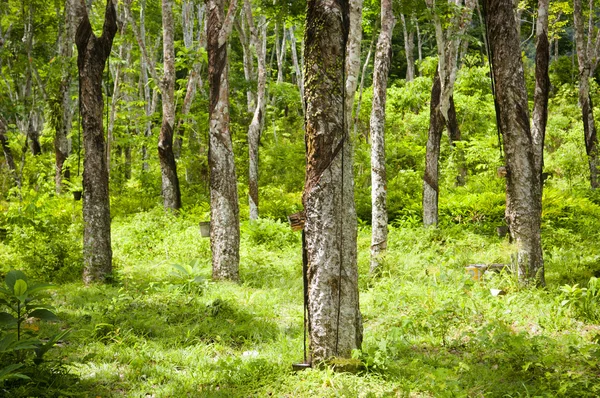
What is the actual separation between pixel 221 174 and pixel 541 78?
7081 millimetres

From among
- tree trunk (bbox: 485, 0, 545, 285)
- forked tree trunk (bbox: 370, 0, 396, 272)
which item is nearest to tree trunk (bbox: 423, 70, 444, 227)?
forked tree trunk (bbox: 370, 0, 396, 272)

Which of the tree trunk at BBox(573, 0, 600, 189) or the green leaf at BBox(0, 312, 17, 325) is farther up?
the tree trunk at BBox(573, 0, 600, 189)

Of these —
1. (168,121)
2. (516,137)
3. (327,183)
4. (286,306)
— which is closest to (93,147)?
(286,306)

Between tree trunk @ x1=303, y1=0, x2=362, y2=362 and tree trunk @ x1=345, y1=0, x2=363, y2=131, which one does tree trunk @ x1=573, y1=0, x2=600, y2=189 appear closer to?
tree trunk @ x1=345, y1=0, x2=363, y2=131

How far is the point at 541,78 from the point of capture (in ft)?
33.7

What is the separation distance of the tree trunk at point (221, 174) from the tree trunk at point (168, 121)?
5057 mm

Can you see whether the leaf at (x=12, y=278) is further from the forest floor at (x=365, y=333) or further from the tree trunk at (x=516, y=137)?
the tree trunk at (x=516, y=137)

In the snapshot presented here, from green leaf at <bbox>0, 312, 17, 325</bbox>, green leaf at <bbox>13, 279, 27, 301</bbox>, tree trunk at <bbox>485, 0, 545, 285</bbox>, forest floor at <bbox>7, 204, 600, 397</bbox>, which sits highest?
tree trunk at <bbox>485, 0, 545, 285</bbox>

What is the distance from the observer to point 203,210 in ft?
47.1

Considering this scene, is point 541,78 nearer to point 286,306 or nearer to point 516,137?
point 516,137

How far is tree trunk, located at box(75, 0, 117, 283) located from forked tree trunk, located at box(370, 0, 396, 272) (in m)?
4.75

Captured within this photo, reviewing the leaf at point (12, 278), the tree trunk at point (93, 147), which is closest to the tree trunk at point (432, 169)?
the tree trunk at point (93, 147)

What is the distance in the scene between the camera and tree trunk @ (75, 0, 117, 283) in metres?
8.07

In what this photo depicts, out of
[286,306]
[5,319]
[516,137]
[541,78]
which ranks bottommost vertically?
[286,306]
